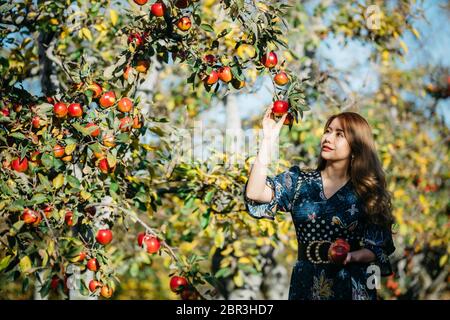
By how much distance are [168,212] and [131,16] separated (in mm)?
2183

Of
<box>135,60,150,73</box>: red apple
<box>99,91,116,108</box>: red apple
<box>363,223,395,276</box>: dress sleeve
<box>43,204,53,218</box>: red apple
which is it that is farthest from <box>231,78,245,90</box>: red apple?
Answer: <box>43,204,53,218</box>: red apple

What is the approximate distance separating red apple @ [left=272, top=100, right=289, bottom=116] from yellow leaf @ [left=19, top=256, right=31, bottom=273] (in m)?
1.12

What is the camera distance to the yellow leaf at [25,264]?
2008 millimetres

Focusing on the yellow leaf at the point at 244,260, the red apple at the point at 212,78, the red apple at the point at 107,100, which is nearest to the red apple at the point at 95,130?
the red apple at the point at 107,100

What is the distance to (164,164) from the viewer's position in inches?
124

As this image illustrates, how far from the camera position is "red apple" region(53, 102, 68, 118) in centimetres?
230

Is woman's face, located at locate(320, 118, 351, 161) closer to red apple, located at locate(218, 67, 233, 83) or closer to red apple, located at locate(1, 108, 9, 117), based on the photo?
red apple, located at locate(218, 67, 233, 83)

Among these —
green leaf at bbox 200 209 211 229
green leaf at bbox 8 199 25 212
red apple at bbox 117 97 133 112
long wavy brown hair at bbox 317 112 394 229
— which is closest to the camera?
long wavy brown hair at bbox 317 112 394 229

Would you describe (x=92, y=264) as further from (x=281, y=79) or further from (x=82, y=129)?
(x=281, y=79)

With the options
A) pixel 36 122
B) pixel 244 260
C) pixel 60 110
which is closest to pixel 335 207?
pixel 60 110

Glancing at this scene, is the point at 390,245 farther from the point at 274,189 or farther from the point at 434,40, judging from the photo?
the point at 434,40

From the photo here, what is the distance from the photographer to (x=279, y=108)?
207cm

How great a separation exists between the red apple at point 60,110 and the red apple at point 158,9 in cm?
57

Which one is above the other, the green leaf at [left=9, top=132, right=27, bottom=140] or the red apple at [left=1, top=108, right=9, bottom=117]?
the red apple at [left=1, top=108, right=9, bottom=117]
